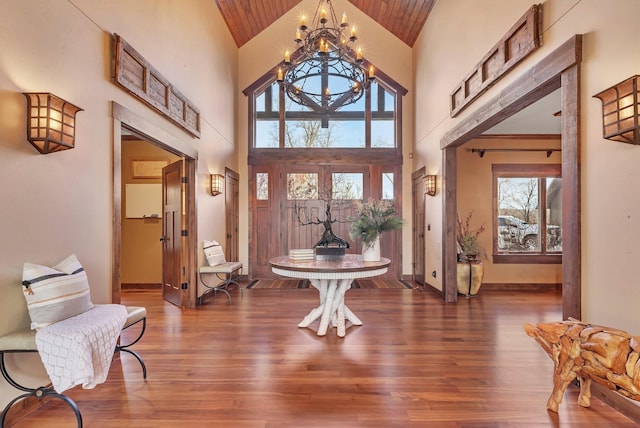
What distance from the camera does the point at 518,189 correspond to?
576 cm

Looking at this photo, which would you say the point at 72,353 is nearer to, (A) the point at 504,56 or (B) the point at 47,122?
(B) the point at 47,122

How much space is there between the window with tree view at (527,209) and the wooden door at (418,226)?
1252 mm

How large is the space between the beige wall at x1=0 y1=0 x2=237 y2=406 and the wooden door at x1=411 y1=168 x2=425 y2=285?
422 centimetres

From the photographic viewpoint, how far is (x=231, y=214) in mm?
6109

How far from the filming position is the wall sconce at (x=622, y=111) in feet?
5.57

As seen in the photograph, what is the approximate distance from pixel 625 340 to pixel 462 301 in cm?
321

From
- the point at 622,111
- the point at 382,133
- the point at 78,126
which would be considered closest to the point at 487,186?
the point at 382,133

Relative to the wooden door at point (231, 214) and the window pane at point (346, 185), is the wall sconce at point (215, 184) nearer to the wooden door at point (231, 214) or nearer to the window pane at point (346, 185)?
the wooden door at point (231, 214)

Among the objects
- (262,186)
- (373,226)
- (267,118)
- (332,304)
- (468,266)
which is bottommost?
(332,304)

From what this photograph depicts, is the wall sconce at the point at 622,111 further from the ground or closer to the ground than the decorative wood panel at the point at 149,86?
closer to the ground

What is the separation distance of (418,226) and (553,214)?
2303 millimetres

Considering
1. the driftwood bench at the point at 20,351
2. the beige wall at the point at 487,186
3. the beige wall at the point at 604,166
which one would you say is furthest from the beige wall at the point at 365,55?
the driftwood bench at the point at 20,351

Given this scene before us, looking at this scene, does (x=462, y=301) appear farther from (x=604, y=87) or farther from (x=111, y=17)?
(x=111, y=17)

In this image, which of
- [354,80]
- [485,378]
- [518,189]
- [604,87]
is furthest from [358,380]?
[518,189]
